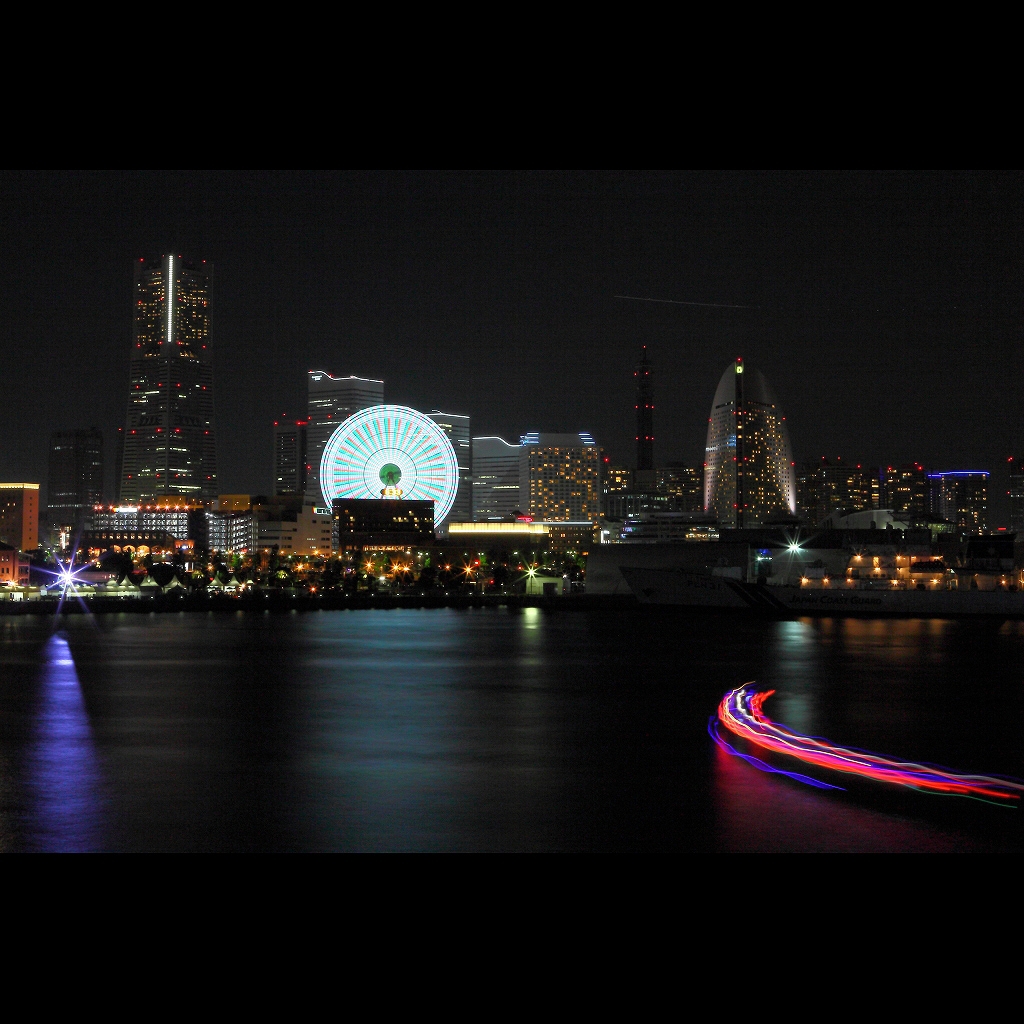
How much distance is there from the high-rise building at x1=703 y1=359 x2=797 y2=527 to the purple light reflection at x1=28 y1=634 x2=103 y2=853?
7319cm

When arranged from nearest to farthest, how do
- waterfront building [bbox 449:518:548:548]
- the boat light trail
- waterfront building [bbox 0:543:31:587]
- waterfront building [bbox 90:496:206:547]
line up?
the boat light trail < waterfront building [bbox 0:543:31:587] < waterfront building [bbox 449:518:548:548] < waterfront building [bbox 90:496:206:547]

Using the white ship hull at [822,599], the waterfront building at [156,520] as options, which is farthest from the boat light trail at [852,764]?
the waterfront building at [156,520]

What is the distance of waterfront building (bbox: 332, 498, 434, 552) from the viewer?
8094cm

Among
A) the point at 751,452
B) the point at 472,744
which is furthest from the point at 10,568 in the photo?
the point at 472,744

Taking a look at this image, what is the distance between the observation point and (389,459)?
5509 centimetres

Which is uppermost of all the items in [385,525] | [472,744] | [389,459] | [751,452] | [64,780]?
[751,452]

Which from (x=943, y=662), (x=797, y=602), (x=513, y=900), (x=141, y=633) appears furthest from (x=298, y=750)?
(x=797, y=602)

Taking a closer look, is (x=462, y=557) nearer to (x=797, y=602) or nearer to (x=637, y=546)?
(x=637, y=546)

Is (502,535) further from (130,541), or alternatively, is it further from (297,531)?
(130,541)

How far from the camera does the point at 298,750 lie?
10.3 meters

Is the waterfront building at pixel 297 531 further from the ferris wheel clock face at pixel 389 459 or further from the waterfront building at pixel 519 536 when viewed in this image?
the ferris wheel clock face at pixel 389 459

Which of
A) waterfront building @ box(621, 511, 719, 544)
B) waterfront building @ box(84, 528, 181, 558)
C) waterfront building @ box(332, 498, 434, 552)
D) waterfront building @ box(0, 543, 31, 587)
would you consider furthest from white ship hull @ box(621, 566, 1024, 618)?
waterfront building @ box(84, 528, 181, 558)

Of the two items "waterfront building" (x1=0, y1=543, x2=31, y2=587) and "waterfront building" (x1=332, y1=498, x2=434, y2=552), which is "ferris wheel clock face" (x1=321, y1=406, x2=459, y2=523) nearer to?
"waterfront building" (x1=332, y1=498, x2=434, y2=552)

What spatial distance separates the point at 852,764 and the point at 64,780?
681cm
